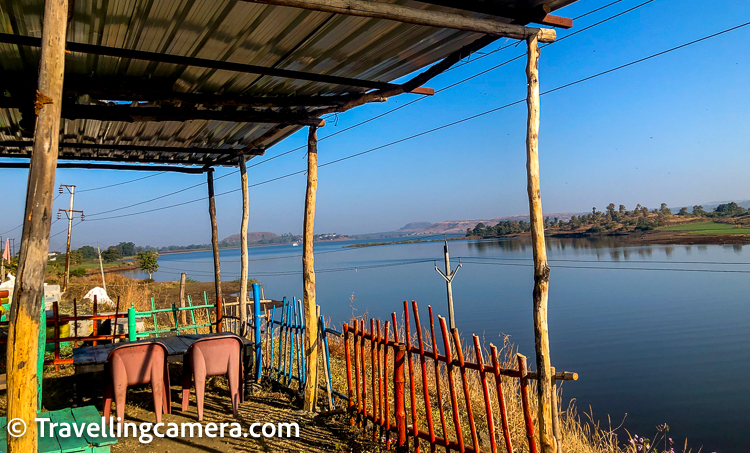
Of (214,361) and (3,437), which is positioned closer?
(3,437)

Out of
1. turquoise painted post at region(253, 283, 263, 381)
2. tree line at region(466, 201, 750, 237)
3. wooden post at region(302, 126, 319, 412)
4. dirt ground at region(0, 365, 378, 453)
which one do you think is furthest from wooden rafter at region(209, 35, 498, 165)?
tree line at region(466, 201, 750, 237)

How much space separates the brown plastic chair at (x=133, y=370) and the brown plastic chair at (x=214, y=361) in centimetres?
27

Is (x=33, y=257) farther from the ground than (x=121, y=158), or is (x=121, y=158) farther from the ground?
(x=121, y=158)

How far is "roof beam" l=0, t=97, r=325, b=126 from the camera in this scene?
4301 millimetres

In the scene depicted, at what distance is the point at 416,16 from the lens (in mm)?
2826

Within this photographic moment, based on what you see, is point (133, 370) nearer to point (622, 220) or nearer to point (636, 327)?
point (636, 327)

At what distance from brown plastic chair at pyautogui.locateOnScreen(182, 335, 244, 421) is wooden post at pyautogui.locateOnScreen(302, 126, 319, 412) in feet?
2.34

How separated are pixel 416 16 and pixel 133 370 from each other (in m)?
3.85

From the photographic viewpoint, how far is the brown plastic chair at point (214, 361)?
14.4 ft

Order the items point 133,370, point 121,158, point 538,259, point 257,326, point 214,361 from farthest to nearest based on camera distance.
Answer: point 121,158 < point 257,326 < point 214,361 < point 133,370 < point 538,259

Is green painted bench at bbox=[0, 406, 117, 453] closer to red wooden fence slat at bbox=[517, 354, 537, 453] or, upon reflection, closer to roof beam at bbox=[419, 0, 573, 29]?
red wooden fence slat at bbox=[517, 354, 537, 453]

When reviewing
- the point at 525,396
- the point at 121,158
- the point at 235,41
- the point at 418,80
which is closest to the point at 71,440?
the point at 525,396

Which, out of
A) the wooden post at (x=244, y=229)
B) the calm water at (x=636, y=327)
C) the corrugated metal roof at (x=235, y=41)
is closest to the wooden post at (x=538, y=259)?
the corrugated metal roof at (x=235, y=41)

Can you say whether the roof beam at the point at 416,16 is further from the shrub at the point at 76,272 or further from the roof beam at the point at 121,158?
the shrub at the point at 76,272
